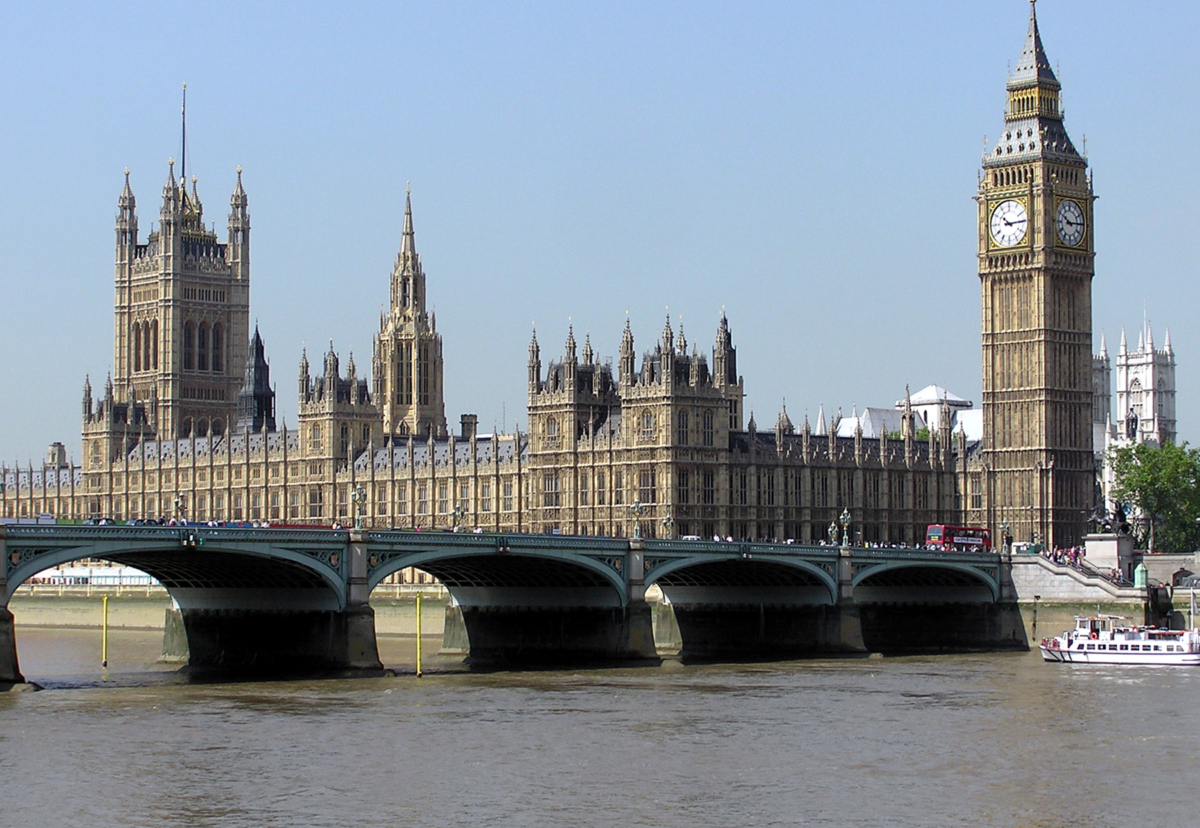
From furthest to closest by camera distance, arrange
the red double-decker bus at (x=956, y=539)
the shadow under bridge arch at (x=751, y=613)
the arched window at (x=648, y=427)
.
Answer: the arched window at (x=648, y=427), the red double-decker bus at (x=956, y=539), the shadow under bridge arch at (x=751, y=613)

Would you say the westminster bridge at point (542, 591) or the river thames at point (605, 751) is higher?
the westminster bridge at point (542, 591)

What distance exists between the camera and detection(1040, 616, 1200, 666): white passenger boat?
330 feet

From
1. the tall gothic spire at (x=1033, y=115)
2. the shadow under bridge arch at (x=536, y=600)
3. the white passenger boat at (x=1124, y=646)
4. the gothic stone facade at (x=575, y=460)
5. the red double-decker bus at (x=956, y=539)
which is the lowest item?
the white passenger boat at (x=1124, y=646)

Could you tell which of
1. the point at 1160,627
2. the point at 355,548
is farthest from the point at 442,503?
the point at 355,548

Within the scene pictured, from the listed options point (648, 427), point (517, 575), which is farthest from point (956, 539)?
point (517, 575)

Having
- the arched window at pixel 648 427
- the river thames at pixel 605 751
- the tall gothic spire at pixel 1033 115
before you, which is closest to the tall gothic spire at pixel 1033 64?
the tall gothic spire at pixel 1033 115

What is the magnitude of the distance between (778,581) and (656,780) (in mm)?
48537

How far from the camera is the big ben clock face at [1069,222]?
153125mm

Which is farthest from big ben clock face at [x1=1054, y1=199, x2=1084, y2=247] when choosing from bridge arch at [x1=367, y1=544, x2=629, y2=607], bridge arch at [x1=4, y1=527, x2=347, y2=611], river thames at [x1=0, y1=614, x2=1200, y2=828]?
bridge arch at [x1=4, y1=527, x2=347, y2=611]

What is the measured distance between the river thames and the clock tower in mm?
60092

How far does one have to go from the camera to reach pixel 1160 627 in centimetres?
11275

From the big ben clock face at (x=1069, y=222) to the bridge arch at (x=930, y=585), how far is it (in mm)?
40774

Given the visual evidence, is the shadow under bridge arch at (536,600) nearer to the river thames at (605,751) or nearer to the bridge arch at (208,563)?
the bridge arch at (208,563)

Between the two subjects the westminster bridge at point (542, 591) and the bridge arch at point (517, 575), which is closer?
the westminster bridge at point (542, 591)
